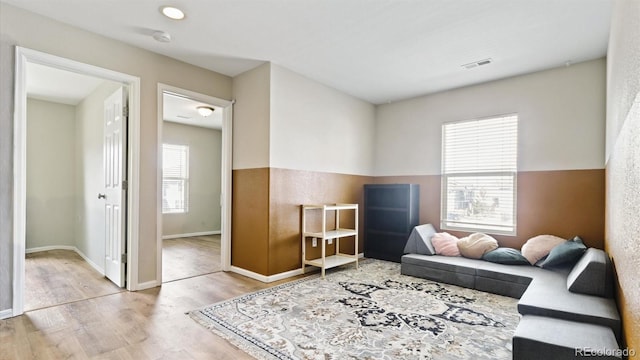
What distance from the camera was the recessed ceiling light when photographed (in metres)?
2.62

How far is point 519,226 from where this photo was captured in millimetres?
4004

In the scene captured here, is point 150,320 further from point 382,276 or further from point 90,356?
point 382,276

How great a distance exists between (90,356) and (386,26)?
350cm

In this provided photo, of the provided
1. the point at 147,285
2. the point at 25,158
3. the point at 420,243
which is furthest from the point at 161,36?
the point at 420,243

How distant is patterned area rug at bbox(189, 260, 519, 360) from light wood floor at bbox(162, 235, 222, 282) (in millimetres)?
1345

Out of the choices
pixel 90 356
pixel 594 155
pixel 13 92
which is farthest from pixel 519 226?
pixel 13 92

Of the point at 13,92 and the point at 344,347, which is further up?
the point at 13,92

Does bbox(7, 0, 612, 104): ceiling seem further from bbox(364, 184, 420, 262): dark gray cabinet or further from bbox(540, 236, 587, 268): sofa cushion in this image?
bbox(540, 236, 587, 268): sofa cushion

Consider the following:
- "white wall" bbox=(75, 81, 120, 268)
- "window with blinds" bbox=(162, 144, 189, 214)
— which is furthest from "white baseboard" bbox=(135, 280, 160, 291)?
"window with blinds" bbox=(162, 144, 189, 214)

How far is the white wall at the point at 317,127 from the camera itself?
3.88 metres

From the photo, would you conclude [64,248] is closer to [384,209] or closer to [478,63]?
[384,209]

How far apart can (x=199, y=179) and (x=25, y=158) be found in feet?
16.3

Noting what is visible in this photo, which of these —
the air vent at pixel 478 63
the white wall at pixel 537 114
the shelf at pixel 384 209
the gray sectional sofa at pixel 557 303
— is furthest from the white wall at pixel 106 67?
the gray sectional sofa at pixel 557 303

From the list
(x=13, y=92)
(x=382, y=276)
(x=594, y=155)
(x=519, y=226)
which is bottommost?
(x=382, y=276)
